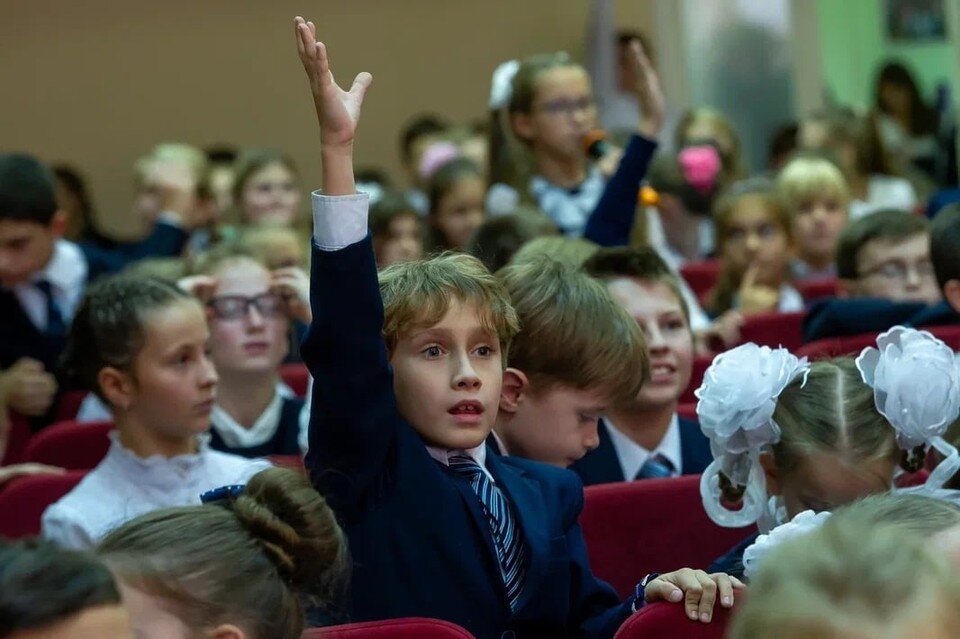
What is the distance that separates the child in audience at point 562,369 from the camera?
2.56 meters

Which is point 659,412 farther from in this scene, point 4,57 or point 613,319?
point 4,57

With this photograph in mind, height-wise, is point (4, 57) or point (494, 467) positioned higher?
point (4, 57)

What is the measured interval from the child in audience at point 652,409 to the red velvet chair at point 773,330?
977mm

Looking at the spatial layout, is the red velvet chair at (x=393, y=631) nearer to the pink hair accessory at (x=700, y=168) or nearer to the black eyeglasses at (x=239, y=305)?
the black eyeglasses at (x=239, y=305)

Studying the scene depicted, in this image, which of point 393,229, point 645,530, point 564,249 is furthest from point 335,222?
point 393,229

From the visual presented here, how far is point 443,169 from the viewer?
5574 mm

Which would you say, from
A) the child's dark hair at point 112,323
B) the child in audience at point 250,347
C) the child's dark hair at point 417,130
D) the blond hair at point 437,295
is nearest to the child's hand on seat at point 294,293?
the child in audience at point 250,347

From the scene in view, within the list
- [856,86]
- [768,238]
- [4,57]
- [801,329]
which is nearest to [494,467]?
[801,329]

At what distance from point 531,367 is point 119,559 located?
38.9 inches

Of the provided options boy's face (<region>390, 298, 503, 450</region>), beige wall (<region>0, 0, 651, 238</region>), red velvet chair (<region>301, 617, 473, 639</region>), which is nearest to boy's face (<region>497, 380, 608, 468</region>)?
boy's face (<region>390, 298, 503, 450</region>)

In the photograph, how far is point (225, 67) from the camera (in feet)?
27.1

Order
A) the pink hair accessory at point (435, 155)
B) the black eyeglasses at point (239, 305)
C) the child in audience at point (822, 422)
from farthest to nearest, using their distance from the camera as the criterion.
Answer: the pink hair accessory at point (435, 155) → the black eyeglasses at point (239, 305) → the child in audience at point (822, 422)

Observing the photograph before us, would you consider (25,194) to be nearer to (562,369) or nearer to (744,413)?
(562,369)

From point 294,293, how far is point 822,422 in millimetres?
1855
